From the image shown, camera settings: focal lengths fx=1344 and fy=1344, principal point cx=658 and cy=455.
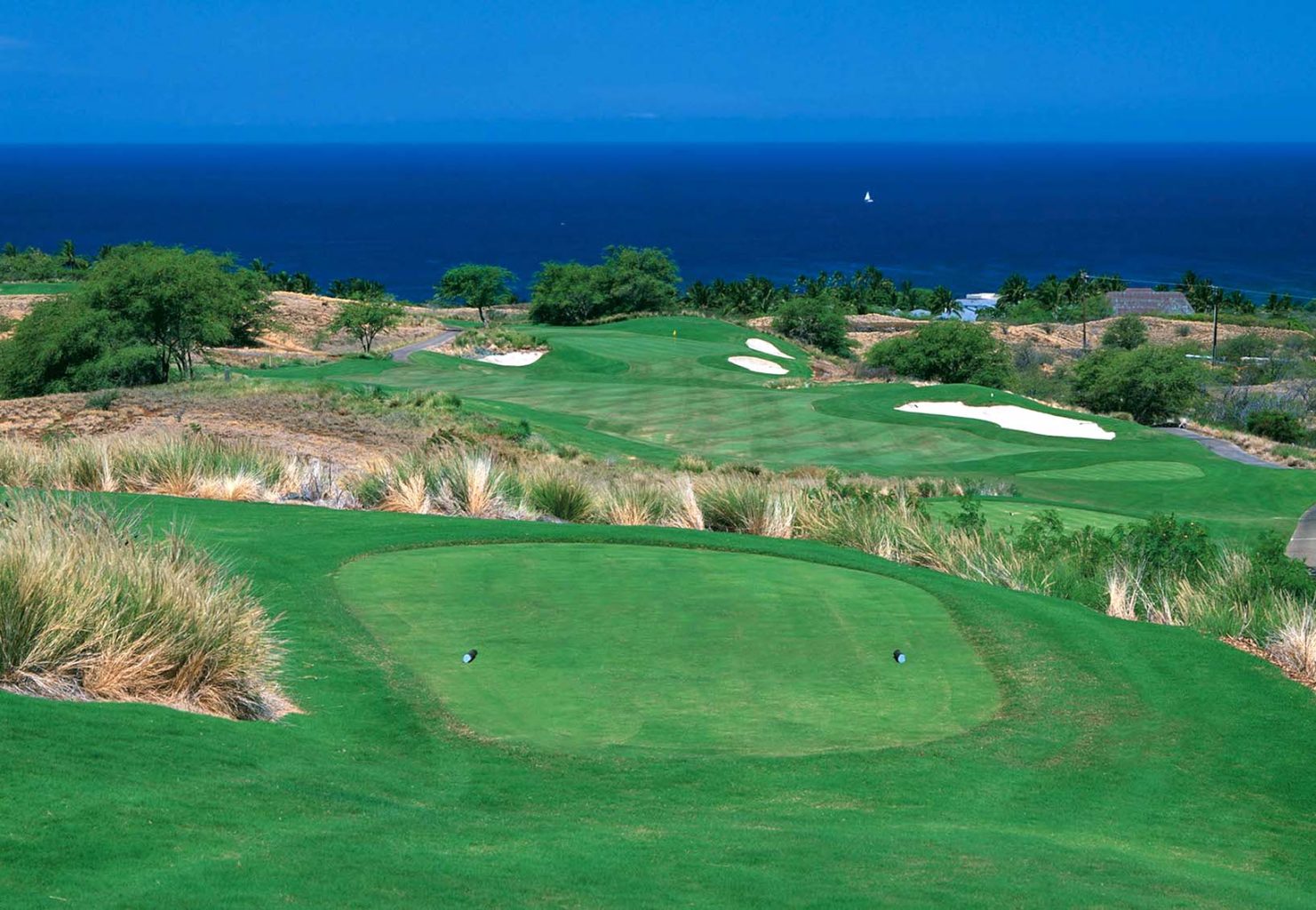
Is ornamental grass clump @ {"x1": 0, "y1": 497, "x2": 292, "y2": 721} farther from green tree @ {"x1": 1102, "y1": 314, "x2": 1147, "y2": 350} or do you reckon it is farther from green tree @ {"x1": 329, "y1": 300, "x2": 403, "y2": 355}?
green tree @ {"x1": 1102, "y1": 314, "x2": 1147, "y2": 350}

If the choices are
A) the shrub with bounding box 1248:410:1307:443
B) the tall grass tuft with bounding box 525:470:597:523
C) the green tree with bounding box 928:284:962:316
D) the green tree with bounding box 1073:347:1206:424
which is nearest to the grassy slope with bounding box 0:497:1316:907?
the tall grass tuft with bounding box 525:470:597:523

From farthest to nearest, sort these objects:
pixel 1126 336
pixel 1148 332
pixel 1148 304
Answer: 1. pixel 1148 304
2. pixel 1148 332
3. pixel 1126 336

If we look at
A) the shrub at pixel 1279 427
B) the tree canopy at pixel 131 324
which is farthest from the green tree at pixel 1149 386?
the tree canopy at pixel 131 324

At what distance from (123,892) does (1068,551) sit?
486 inches

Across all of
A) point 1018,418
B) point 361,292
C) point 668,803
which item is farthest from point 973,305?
point 668,803

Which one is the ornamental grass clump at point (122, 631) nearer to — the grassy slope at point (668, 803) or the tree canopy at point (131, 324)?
the grassy slope at point (668, 803)

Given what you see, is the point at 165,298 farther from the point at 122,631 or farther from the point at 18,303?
the point at 18,303

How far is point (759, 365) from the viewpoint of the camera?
53.4 meters

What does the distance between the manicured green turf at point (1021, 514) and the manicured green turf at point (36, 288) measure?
5087 cm

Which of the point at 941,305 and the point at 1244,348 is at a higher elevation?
the point at 941,305

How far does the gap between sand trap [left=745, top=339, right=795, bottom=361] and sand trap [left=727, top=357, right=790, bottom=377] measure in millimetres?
2769

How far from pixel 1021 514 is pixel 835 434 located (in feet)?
46.1

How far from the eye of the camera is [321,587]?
1047cm

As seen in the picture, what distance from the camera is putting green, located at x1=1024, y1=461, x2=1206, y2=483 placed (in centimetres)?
2820
